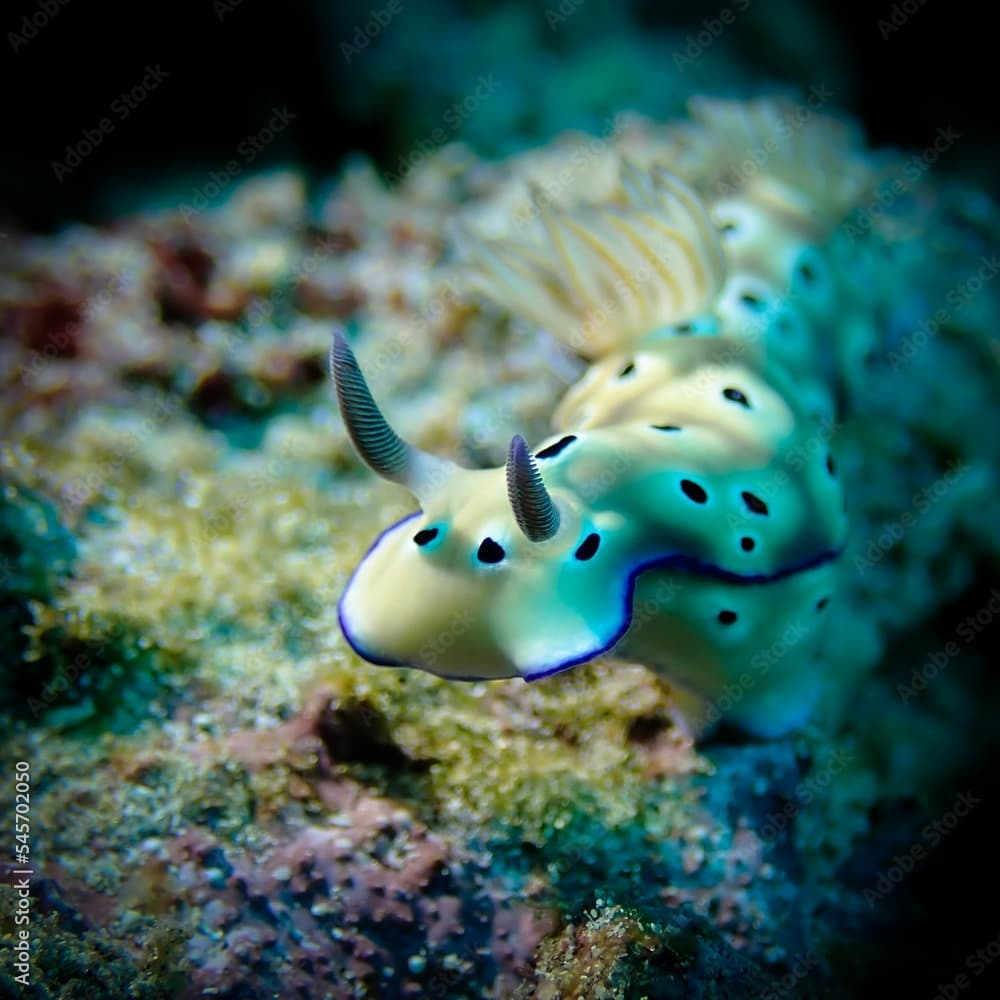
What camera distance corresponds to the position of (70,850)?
2.51 meters

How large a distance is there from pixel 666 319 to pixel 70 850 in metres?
2.61

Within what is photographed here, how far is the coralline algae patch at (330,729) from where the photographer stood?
7.77 feet

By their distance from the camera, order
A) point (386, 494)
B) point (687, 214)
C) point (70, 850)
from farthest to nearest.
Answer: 1. point (386, 494)
2. point (687, 214)
3. point (70, 850)

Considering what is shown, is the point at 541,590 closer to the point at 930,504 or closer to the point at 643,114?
the point at 930,504

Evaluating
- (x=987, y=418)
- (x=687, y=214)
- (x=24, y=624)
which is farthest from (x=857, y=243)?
(x=24, y=624)

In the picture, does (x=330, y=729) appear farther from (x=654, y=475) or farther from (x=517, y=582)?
(x=654, y=475)
